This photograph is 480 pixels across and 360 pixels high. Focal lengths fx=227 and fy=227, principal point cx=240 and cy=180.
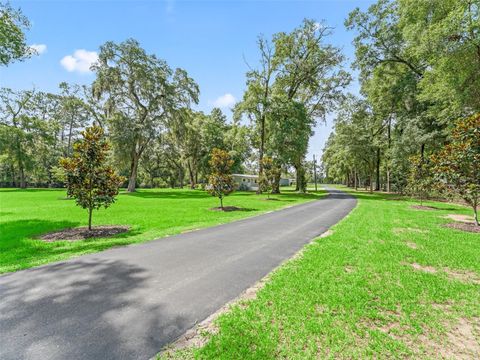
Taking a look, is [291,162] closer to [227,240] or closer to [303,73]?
[303,73]

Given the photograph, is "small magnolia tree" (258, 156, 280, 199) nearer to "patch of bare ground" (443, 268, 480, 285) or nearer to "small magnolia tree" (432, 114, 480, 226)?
"small magnolia tree" (432, 114, 480, 226)

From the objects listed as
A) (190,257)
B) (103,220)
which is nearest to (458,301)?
(190,257)

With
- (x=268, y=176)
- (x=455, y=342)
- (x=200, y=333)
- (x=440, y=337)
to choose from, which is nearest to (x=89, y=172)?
(x=200, y=333)

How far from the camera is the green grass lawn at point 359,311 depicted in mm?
2422

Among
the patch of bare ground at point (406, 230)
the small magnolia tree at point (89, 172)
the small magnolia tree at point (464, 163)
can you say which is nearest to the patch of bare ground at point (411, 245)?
the patch of bare ground at point (406, 230)

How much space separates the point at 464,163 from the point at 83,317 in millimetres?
13027

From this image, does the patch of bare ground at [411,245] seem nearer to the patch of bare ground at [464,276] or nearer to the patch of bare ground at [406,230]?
the patch of bare ground at [406,230]

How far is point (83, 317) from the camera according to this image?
300 cm

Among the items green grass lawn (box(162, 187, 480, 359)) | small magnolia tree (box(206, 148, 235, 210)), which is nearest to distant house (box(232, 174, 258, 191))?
small magnolia tree (box(206, 148, 235, 210))

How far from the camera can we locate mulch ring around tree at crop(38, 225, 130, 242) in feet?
25.0

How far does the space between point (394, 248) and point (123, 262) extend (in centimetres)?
683

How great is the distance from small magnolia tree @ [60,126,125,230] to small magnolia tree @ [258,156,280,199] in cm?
1695

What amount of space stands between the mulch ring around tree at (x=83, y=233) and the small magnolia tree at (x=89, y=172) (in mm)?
406

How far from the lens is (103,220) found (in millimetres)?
10812
